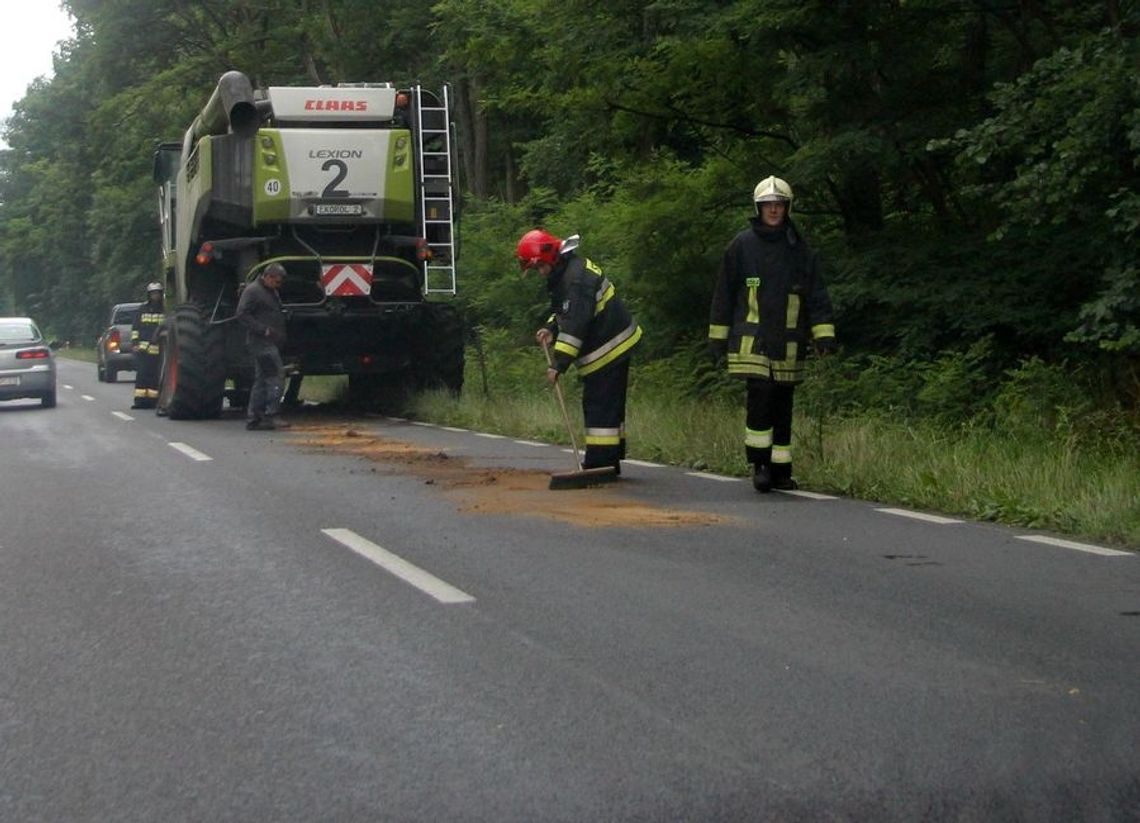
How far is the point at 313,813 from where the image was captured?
449 centimetres

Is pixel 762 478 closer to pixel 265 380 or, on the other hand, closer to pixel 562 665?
pixel 562 665

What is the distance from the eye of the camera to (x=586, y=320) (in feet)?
40.0

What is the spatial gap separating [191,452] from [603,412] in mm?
5127

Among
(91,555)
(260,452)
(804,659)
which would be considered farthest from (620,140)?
(804,659)

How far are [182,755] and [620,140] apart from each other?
13896 millimetres

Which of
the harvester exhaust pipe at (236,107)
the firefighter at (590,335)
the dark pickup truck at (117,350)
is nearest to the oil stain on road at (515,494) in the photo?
the firefighter at (590,335)

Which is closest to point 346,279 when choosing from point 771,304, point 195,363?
point 195,363

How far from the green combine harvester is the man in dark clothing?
1.01 m

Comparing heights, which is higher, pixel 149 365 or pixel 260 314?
pixel 260 314

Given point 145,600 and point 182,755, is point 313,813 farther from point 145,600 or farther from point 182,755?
point 145,600

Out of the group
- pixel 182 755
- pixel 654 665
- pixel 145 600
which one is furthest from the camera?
pixel 145 600

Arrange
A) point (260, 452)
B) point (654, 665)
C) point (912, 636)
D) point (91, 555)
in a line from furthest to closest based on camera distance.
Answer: point (260, 452) → point (91, 555) → point (912, 636) → point (654, 665)

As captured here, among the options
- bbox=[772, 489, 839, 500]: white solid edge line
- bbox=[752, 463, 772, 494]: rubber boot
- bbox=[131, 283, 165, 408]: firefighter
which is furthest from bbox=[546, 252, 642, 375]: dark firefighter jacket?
bbox=[131, 283, 165, 408]: firefighter

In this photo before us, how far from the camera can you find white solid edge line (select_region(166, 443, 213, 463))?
1517 cm
